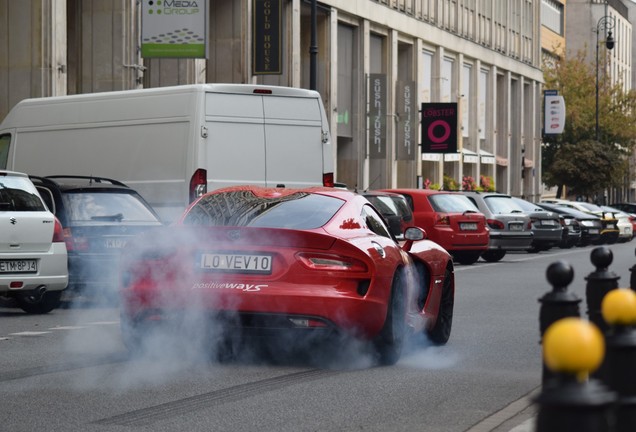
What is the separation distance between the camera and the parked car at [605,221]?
150ft

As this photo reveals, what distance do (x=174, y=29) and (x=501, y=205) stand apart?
8344mm

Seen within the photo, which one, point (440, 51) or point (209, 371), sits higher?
point (440, 51)

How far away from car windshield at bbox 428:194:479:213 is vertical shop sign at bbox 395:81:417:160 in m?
28.6

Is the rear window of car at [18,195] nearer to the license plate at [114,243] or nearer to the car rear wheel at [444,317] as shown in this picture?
the license plate at [114,243]

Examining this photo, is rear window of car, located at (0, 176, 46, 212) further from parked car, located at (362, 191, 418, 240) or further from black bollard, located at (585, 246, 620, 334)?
black bollard, located at (585, 246, 620, 334)

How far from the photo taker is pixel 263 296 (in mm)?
9539

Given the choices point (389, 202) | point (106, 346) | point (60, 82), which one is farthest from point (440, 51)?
point (106, 346)

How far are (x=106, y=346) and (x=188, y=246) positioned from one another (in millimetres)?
1803

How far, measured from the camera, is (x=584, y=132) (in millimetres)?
92125

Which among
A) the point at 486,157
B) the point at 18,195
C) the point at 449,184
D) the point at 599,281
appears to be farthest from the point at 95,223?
the point at 486,157

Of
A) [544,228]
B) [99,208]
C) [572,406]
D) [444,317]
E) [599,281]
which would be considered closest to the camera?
[572,406]

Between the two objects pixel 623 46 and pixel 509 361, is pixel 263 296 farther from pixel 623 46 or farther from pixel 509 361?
pixel 623 46

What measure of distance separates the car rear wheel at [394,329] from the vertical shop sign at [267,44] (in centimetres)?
3132

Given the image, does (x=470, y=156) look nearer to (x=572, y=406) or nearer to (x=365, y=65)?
(x=365, y=65)
